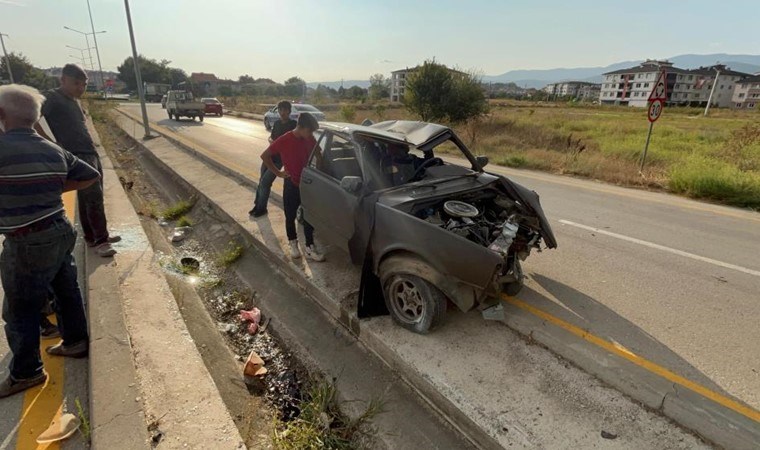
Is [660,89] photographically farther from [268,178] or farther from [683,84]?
[683,84]

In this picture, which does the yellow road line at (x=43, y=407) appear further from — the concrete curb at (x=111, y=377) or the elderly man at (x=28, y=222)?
the concrete curb at (x=111, y=377)

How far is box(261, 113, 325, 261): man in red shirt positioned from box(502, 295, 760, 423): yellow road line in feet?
7.96

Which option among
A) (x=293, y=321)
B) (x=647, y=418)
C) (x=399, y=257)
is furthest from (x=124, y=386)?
(x=647, y=418)

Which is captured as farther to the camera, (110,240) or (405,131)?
(110,240)

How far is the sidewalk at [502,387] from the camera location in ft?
7.96

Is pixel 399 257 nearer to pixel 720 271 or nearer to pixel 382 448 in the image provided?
pixel 382 448

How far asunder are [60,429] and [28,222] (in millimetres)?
1283

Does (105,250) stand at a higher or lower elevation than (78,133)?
lower

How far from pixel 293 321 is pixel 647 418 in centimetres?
303

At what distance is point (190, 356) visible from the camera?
3.02 meters

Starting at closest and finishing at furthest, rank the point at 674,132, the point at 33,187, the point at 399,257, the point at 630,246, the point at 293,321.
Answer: the point at 33,187
the point at 399,257
the point at 293,321
the point at 630,246
the point at 674,132

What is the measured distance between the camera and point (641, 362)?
3.00 meters

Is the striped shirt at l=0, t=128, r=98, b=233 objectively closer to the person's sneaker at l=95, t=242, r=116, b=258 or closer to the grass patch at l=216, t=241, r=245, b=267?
the person's sneaker at l=95, t=242, r=116, b=258

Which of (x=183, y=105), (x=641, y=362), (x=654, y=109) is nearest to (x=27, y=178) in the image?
(x=641, y=362)
